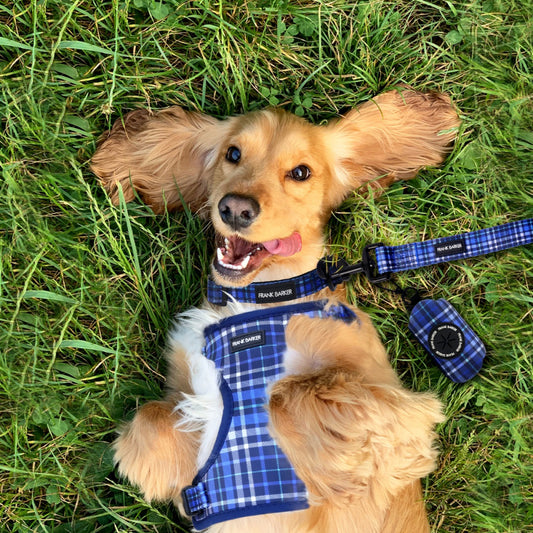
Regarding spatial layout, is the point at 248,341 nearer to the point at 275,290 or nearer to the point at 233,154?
the point at 275,290

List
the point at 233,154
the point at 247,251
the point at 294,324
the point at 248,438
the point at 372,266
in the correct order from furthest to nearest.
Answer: the point at 372,266 → the point at 233,154 → the point at 247,251 → the point at 294,324 → the point at 248,438

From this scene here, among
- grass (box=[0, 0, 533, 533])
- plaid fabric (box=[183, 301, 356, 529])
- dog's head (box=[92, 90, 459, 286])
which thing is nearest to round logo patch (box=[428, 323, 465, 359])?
grass (box=[0, 0, 533, 533])

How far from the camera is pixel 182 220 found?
3447 millimetres

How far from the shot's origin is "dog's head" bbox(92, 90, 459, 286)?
285cm

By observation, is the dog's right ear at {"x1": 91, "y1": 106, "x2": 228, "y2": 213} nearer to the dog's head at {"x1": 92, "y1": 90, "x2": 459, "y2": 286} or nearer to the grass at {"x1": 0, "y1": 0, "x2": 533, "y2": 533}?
the dog's head at {"x1": 92, "y1": 90, "x2": 459, "y2": 286}

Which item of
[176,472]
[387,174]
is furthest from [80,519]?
[387,174]

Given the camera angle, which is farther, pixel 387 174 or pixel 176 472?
pixel 387 174

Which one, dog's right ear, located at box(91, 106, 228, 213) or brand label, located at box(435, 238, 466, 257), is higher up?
dog's right ear, located at box(91, 106, 228, 213)

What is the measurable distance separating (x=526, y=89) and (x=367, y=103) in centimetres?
101

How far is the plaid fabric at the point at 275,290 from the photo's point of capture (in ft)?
9.27

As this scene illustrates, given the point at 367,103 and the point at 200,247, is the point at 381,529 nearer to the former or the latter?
the point at 200,247

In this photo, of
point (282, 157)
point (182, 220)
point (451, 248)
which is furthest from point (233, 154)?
point (451, 248)

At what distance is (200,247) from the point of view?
11.1 feet

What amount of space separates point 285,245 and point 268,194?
34 cm
